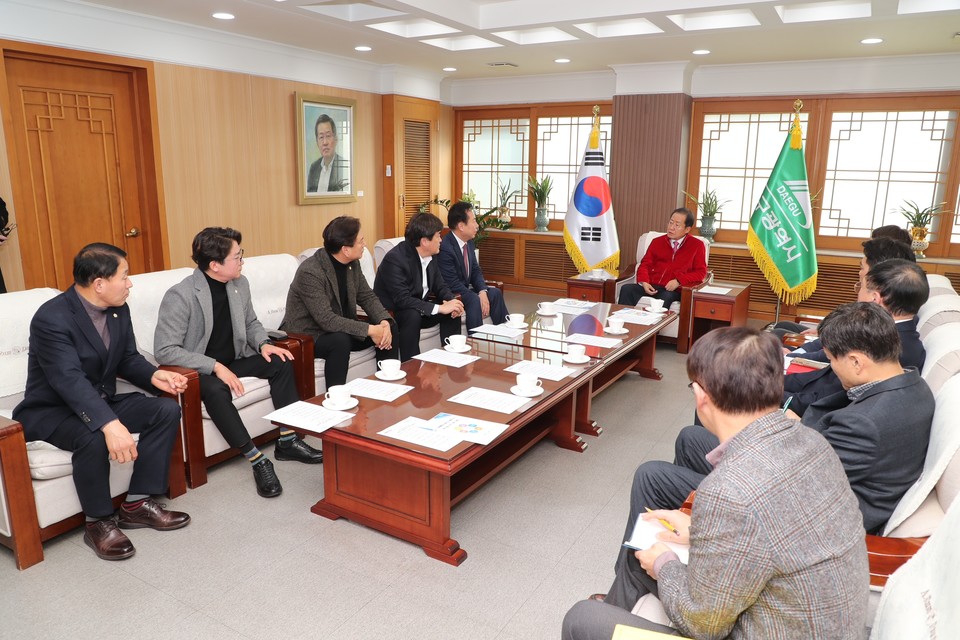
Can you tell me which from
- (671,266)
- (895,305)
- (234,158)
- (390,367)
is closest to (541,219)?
(671,266)

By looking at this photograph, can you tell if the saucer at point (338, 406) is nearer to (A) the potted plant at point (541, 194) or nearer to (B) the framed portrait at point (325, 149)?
(B) the framed portrait at point (325, 149)

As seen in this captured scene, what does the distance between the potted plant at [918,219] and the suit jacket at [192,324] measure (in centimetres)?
538

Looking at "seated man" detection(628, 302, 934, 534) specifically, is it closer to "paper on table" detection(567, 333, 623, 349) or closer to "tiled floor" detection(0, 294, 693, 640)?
"tiled floor" detection(0, 294, 693, 640)

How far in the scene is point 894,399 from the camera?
5.62 feet

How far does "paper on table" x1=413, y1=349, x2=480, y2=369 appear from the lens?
3186mm

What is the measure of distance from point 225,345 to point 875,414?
8.61ft

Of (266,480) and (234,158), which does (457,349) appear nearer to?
(266,480)

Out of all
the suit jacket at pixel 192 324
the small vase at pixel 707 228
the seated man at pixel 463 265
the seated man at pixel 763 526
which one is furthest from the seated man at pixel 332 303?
the small vase at pixel 707 228

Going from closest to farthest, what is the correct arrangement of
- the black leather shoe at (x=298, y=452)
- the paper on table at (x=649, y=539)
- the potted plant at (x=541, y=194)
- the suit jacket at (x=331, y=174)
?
the paper on table at (x=649, y=539), the black leather shoe at (x=298, y=452), the suit jacket at (x=331, y=174), the potted plant at (x=541, y=194)

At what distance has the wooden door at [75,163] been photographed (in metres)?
4.18

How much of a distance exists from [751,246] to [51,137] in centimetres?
544

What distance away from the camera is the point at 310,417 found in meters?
2.48

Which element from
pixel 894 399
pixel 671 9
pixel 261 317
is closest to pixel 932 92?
pixel 671 9

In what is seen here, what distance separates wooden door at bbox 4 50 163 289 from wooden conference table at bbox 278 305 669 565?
9.40 ft
